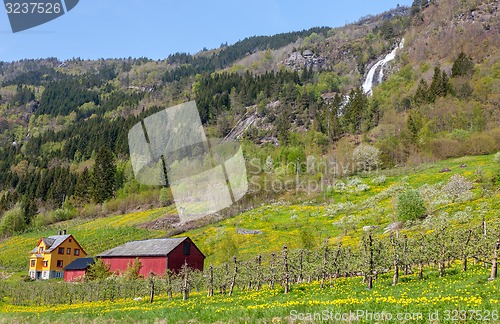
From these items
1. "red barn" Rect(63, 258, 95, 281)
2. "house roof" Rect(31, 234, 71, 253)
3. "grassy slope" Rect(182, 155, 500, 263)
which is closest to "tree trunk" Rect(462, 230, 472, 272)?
"grassy slope" Rect(182, 155, 500, 263)

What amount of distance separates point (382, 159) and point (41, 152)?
15212 cm

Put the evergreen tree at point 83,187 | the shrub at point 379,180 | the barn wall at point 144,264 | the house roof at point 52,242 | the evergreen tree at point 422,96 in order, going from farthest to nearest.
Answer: the evergreen tree at point 83,187, the evergreen tree at point 422,96, the shrub at point 379,180, the house roof at point 52,242, the barn wall at point 144,264

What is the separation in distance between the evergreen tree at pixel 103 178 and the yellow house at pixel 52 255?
5737cm

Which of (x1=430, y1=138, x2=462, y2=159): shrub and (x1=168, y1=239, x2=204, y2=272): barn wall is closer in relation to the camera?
(x1=168, y1=239, x2=204, y2=272): barn wall

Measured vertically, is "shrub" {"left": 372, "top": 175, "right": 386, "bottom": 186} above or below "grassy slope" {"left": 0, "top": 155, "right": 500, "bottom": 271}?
above

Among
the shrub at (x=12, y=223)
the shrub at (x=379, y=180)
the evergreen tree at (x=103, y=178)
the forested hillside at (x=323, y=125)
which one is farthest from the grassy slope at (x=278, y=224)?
the evergreen tree at (x=103, y=178)

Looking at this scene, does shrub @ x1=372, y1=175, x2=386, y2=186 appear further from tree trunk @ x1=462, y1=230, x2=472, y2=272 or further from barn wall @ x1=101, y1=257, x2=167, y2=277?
tree trunk @ x1=462, y1=230, x2=472, y2=272

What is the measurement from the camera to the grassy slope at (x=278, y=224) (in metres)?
51.2

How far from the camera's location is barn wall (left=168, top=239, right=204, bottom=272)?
47650 millimetres

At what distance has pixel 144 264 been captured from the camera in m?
48.5

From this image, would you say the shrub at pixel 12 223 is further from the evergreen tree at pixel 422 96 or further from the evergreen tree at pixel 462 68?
the evergreen tree at pixel 462 68

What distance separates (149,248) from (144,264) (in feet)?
6.84

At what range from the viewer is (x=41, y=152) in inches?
7229

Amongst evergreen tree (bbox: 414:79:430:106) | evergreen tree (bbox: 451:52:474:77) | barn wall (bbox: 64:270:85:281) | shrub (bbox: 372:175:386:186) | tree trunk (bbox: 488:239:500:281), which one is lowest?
barn wall (bbox: 64:270:85:281)
